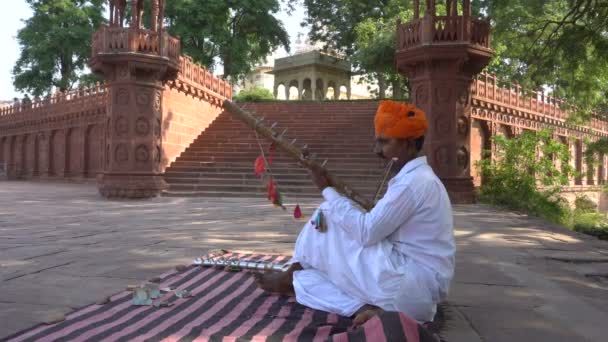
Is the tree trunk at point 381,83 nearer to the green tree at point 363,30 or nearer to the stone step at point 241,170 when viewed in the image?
the green tree at point 363,30

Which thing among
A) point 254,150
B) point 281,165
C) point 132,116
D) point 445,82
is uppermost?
point 445,82

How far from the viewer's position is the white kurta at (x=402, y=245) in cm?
238

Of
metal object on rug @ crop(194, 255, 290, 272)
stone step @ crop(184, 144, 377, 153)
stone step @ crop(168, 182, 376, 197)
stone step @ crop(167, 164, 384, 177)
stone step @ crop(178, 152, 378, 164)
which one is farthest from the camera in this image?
stone step @ crop(184, 144, 377, 153)

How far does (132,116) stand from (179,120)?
322 cm

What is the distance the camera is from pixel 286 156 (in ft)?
36.1

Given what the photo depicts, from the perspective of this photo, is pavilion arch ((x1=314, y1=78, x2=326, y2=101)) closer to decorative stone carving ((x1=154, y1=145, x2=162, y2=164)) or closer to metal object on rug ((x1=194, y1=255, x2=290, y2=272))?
decorative stone carving ((x1=154, y1=145, x2=162, y2=164))

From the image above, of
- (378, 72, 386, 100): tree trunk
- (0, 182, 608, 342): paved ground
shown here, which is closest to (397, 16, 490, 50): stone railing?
(0, 182, 608, 342): paved ground

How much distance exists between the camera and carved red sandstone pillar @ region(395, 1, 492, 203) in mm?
11000

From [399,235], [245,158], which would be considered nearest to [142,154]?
[245,158]

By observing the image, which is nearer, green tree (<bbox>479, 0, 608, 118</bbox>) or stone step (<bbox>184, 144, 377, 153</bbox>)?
green tree (<bbox>479, 0, 608, 118</bbox>)

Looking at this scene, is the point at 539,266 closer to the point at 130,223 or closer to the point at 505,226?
the point at 505,226

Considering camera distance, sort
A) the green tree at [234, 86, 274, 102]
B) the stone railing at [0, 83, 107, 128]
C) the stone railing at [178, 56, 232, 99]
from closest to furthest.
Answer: the stone railing at [178, 56, 232, 99] < the stone railing at [0, 83, 107, 128] < the green tree at [234, 86, 274, 102]

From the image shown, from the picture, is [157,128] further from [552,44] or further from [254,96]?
[254,96]

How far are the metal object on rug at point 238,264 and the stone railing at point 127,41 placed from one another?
29.8ft
